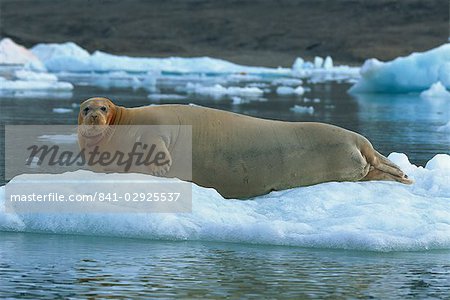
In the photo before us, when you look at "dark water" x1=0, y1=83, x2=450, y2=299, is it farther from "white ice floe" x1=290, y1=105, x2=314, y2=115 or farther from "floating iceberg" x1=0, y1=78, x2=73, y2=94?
"floating iceberg" x1=0, y1=78, x2=73, y2=94

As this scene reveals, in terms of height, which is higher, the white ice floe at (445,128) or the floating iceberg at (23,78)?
the floating iceberg at (23,78)

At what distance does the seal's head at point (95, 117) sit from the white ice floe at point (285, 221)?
1.05ft

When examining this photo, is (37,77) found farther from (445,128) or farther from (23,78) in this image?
(445,128)

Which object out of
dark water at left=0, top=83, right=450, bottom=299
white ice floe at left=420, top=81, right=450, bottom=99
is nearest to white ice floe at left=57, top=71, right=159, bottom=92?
white ice floe at left=420, top=81, right=450, bottom=99

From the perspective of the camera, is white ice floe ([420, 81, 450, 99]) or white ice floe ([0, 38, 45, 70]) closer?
white ice floe ([420, 81, 450, 99])

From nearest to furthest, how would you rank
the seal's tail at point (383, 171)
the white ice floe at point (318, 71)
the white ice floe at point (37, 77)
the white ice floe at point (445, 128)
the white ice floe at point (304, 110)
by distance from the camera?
the seal's tail at point (383, 171), the white ice floe at point (445, 128), the white ice floe at point (304, 110), the white ice floe at point (37, 77), the white ice floe at point (318, 71)

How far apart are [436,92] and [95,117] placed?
14.8 meters

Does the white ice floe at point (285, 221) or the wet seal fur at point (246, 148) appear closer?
the white ice floe at point (285, 221)

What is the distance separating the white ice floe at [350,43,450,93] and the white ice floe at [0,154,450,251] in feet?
48.1

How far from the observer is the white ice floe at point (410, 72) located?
20922mm

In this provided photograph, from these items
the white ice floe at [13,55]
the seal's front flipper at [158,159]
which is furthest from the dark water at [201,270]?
the white ice floe at [13,55]

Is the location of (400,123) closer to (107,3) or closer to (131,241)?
(131,241)

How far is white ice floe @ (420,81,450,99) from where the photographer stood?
800 inches

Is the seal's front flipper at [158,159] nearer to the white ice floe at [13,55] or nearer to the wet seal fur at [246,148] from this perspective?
the wet seal fur at [246,148]
